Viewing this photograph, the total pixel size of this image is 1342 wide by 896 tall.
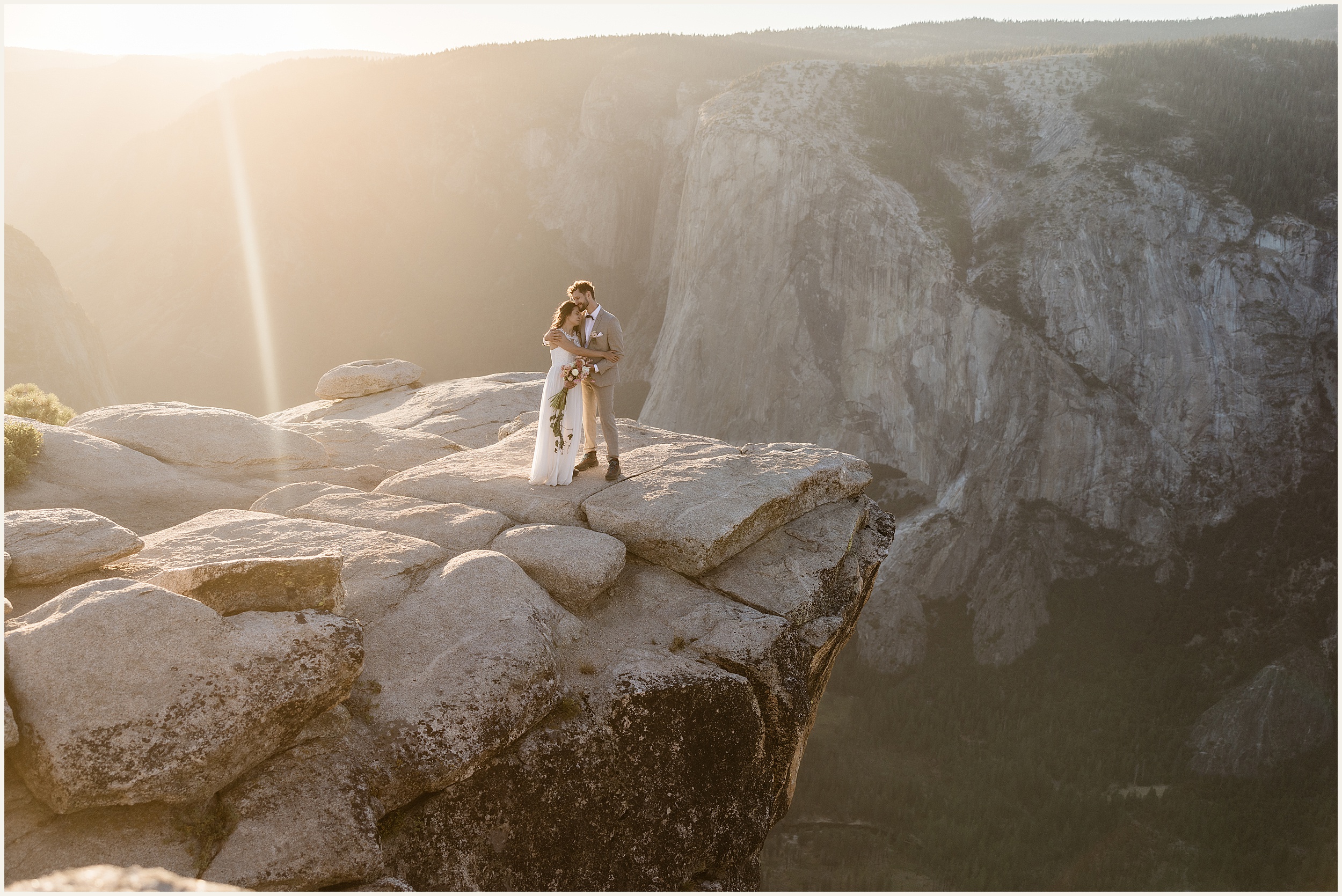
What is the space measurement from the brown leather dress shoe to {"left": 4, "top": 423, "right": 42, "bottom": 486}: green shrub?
6954mm

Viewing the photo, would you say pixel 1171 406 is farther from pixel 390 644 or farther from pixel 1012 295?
pixel 390 644

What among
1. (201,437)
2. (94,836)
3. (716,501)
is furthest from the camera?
(201,437)

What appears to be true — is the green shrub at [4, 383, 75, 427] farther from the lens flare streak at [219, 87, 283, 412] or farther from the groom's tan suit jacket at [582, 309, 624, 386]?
the lens flare streak at [219, 87, 283, 412]

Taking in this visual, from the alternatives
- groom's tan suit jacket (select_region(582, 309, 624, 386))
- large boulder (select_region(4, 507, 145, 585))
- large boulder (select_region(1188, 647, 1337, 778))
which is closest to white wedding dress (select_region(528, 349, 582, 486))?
groom's tan suit jacket (select_region(582, 309, 624, 386))

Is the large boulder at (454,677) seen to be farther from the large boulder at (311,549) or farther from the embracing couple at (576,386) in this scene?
the embracing couple at (576,386)

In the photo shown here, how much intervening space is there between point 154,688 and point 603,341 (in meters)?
6.09

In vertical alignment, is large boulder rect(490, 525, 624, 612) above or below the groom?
below

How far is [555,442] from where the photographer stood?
35.5ft

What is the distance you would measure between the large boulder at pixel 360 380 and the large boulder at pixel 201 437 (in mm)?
9486

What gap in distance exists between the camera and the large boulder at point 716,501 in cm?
951

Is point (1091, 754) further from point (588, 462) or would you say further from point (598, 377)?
point (598, 377)

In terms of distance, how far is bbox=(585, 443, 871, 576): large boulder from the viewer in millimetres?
9508

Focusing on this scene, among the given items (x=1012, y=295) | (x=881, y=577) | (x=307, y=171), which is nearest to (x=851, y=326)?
(x=1012, y=295)

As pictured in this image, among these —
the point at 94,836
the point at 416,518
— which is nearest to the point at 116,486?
the point at 416,518
